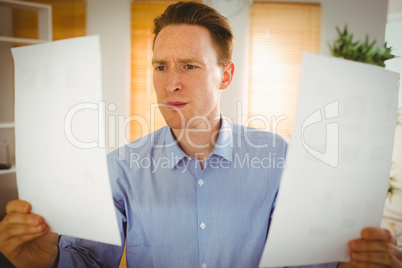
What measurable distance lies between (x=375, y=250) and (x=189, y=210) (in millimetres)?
233

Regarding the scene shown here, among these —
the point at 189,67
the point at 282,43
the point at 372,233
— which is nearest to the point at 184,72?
the point at 189,67

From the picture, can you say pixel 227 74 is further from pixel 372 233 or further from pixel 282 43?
pixel 372 233

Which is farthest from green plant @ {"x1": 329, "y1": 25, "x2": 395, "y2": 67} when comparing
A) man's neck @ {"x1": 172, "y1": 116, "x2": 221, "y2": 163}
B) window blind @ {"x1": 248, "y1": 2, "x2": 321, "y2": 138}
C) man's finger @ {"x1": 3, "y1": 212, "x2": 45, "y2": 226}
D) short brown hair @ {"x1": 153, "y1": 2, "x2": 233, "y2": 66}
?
man's finger @ {"x1": 3, "y1": 212, "x2": 45, "y2": 226}

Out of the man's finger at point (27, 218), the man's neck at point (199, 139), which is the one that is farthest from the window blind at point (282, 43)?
the man's finger at point (27, 218)

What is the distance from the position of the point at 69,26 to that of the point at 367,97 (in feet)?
0.95

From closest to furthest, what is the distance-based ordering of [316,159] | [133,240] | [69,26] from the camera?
[316,159] → [69,26] → [133,240]

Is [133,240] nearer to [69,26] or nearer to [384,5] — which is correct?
[69,26]

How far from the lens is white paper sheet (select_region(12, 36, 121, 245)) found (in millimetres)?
173

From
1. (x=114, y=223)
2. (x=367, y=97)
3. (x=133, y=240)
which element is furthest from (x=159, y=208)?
(x=367, y=97)

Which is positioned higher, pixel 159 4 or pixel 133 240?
pixel 159 4

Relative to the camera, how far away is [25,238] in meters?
0.27

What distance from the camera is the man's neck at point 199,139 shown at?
451 mm

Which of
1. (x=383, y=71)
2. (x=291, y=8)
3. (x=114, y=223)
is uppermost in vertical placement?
(x=291, y=8)

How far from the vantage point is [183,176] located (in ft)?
1.38
